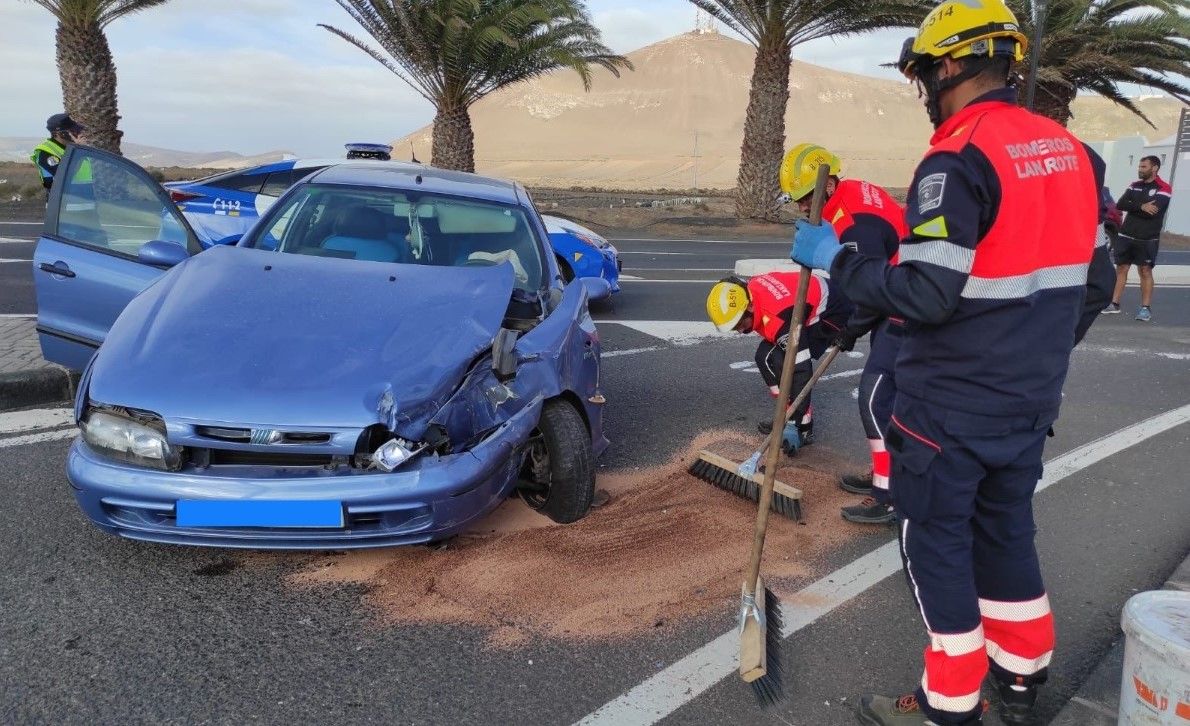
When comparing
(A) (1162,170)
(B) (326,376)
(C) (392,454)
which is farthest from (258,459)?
(A) (1162,170)

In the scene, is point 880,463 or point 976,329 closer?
point 976,329

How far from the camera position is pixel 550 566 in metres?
3.51

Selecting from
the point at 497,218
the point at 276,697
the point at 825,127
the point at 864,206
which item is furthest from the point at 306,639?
the point at 825,127

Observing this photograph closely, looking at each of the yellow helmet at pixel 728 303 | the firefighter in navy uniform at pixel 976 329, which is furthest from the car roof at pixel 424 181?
the firefighter in navy uniform at pixel 976 329

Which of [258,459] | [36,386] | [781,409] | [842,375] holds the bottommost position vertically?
[842,375]

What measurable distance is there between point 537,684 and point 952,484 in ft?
4.49

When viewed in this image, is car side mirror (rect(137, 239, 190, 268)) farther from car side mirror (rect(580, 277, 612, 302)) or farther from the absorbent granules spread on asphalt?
car side mirror (rect(580, 277, 612, 302))

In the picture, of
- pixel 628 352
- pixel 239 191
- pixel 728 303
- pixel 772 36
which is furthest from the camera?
pixel 772 36

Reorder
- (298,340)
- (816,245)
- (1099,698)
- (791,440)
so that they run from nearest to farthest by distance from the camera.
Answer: (816,245) < (1099,698) < (298,340) < (791,440)

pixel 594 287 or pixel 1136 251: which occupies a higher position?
pixel 594 287

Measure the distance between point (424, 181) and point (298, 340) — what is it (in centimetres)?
193

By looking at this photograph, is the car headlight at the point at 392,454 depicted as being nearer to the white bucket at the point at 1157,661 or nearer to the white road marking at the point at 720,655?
the white road marking at the point at 720,655

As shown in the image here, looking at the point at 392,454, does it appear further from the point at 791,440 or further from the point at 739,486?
the point at 791,440

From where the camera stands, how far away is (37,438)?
4.78m
